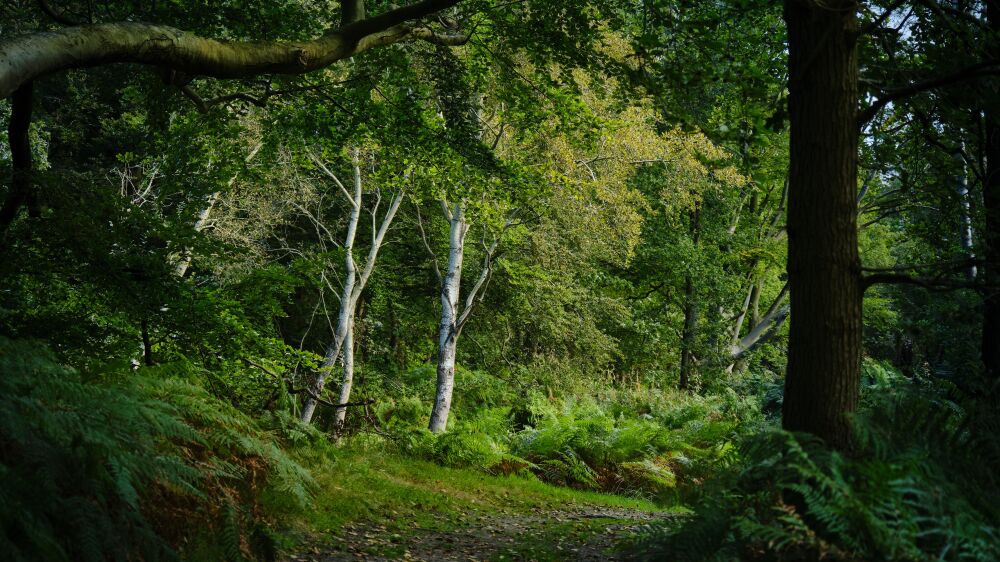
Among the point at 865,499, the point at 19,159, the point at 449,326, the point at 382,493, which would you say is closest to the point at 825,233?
the point at 865,499

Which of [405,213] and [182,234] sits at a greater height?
[405,213]

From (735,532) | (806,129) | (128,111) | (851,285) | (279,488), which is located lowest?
(279,488)

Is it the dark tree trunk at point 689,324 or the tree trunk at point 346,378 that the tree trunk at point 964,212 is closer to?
the tree trunk at point 346,378

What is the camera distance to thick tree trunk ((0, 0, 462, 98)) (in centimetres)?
334

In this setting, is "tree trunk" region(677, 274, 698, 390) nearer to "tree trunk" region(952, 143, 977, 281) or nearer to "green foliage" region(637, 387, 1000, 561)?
"tree trunk" region(952, 143, 977, 281)

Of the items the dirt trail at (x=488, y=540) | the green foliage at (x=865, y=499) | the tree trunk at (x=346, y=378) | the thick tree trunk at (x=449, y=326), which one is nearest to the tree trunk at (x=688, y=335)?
the thick tree trunk at (x=449, y=326)

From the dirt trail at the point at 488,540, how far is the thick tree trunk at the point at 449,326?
5194 millimetres

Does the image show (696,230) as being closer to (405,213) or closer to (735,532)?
(405,213)

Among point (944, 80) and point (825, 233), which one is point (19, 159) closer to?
point (825, 233)

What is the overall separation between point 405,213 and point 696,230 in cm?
842

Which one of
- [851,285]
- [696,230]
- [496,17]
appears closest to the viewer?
[851,285]

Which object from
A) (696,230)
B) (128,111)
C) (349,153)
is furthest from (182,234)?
(696,230)

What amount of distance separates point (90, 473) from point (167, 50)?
92.1 inches

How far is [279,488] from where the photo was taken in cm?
548
